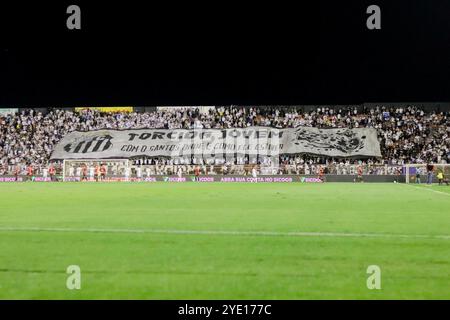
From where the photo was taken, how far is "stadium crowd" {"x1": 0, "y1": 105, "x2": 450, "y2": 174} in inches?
2085

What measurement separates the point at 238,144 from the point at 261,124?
3.81 meters

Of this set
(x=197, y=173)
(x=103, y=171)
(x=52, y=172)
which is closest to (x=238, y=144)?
(x=197, y=173)

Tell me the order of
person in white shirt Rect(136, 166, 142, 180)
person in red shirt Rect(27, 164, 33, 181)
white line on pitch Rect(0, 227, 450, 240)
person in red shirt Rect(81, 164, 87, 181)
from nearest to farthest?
white line on pitch Rect(0, 227, 450, 240) < person in white shirt Rect(136, 166, 142, 180) < person in red shirt Rect(81, 164, 87, 181) < person in red shirt Rect(27, 164, 33, 181)

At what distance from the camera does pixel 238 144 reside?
55.8 meters

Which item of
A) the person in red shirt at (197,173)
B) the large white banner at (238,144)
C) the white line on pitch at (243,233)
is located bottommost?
the person in red shirt at (197,173)

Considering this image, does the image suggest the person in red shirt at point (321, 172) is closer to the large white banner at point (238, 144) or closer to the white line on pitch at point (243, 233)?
the large white banner at point (238, 144)

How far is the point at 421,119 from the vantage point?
55.5 m

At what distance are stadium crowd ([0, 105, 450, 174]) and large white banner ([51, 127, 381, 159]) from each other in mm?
847

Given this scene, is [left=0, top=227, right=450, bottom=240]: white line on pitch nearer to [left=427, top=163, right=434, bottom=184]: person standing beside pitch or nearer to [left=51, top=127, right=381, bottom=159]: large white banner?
[left=427, top=163, right=434, bottom=184]: person standing beside pitch

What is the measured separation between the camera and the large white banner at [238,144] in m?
55.2

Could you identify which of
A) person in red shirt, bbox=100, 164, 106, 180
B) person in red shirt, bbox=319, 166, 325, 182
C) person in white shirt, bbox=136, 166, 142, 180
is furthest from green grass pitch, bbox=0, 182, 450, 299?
person in red shirt, bbox=100, 164, 106, 180

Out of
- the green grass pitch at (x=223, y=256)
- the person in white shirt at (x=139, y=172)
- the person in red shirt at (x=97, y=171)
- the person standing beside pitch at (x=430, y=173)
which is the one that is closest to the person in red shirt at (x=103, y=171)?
the person in red shirt at (x=97, y=171)

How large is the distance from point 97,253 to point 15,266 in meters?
1.31

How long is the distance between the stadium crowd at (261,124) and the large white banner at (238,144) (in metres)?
0.85
